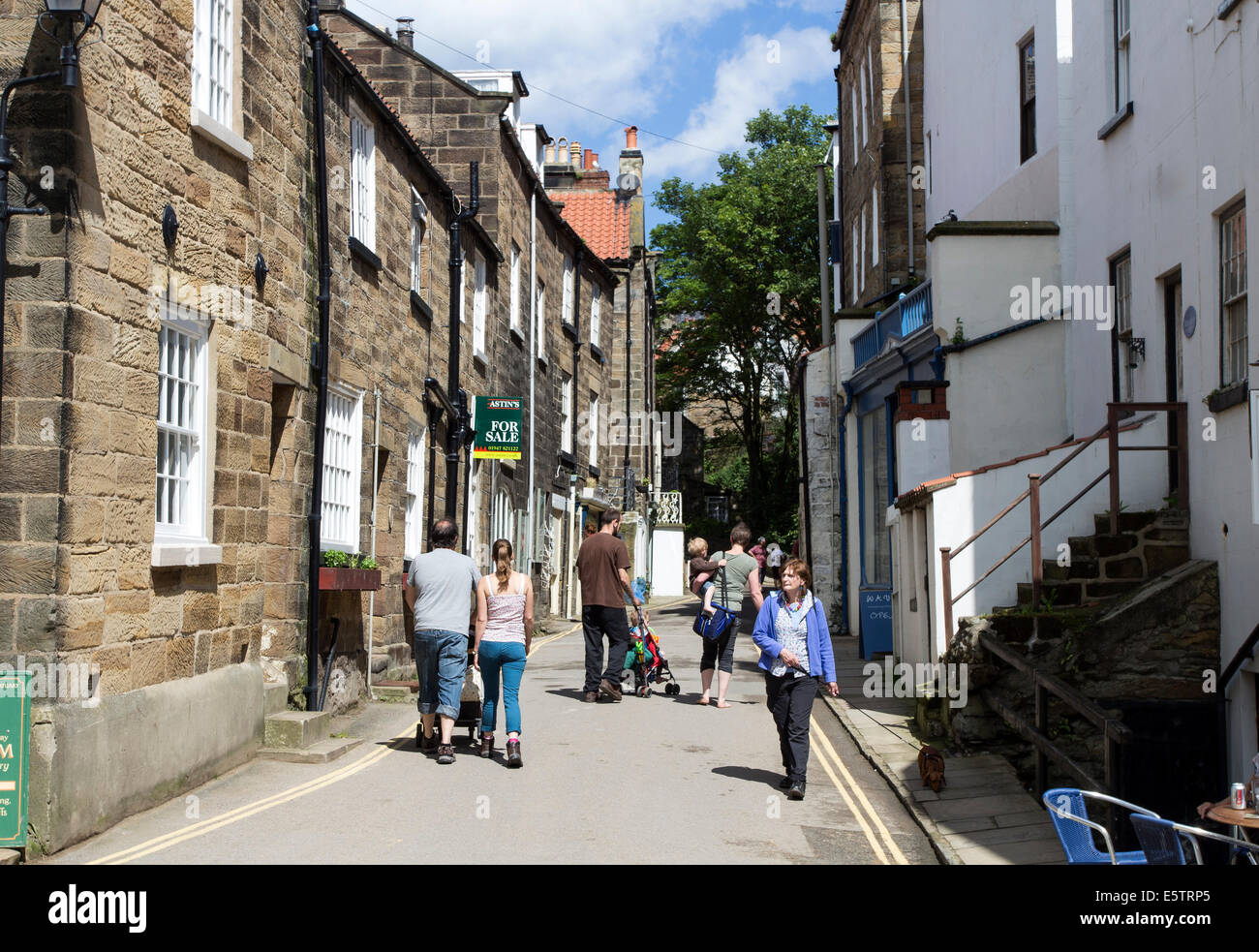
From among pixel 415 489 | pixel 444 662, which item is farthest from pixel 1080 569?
pixel 415 489

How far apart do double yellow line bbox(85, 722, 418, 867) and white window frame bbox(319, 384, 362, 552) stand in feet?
8.70

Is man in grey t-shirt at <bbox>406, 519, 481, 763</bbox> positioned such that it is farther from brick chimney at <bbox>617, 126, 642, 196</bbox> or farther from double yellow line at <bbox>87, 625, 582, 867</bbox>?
brick chimney at <bbox>617, 126, 642, 196</bbox>

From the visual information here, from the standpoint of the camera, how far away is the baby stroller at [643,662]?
14.4 m

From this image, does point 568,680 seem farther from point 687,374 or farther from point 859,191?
point 687,374

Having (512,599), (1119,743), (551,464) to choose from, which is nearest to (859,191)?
(551,464)

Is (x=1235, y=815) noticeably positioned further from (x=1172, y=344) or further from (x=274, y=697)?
(x=274, y=697)

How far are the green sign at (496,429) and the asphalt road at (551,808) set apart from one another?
6.14m

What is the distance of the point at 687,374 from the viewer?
44.7 metres

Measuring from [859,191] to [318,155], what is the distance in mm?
18100

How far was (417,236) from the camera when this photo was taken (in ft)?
53.1

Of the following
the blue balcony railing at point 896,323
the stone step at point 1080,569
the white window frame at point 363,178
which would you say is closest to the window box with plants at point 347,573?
the white window frame at point 363,178

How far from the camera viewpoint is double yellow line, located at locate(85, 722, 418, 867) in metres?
7.04
